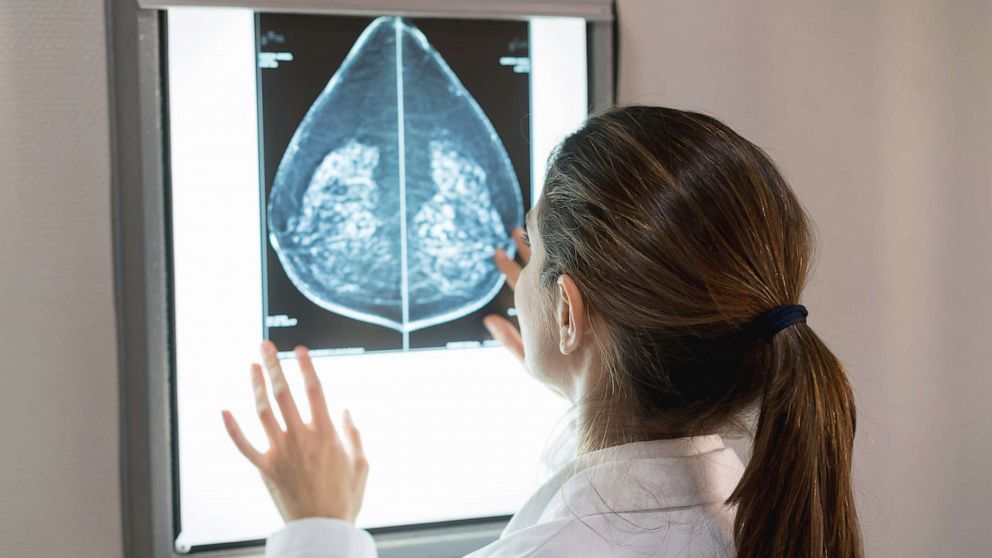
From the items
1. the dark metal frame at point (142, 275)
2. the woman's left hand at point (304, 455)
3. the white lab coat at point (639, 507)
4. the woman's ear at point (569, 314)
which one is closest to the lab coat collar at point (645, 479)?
the white lab coat at point (639, 507)

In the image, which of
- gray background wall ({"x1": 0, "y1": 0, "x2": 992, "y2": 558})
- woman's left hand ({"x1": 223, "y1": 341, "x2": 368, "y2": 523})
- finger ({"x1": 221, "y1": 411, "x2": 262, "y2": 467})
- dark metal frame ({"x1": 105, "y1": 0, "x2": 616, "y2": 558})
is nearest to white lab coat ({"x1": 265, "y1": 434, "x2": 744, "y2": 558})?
woman's left hand ({"x1": 223, "y1": 341, "x2": 368, "y2": 523})

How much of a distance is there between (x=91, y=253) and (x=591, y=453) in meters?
0.75

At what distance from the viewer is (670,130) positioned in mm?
784

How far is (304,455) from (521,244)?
456 mm

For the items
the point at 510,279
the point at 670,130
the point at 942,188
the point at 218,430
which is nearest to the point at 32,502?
the point at 218,430

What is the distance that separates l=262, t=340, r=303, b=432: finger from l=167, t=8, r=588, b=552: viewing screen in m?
0.04

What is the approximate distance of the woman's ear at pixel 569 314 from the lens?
798 millimetres

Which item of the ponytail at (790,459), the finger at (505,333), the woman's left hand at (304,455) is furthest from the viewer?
the finger at (505,333)

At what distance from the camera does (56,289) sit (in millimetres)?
1064

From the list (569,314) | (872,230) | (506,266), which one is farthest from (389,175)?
(872,230)

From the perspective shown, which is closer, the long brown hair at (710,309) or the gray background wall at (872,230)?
the long brown hair at (710,309)

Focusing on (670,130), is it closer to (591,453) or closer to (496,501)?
(591,453)

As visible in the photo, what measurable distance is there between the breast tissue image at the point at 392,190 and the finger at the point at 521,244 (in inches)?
1.2

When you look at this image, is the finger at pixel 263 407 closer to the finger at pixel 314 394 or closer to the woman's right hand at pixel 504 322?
the finger at pixel 314 394
